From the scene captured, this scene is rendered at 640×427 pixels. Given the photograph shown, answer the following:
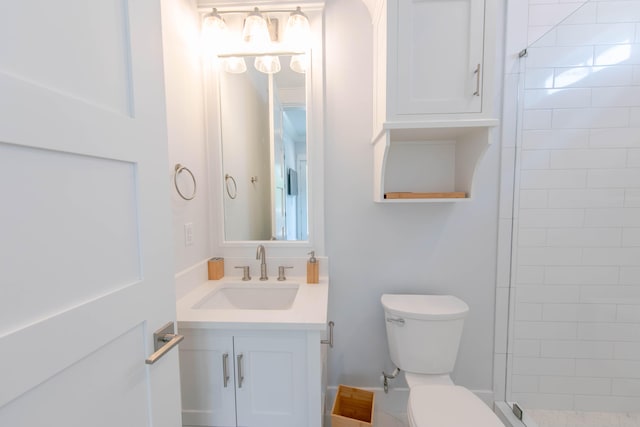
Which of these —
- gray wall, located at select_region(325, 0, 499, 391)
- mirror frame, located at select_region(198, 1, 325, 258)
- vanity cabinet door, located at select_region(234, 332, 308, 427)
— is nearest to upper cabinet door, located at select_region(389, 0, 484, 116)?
gray wall, located at select_region(325, 0, 499, 391)

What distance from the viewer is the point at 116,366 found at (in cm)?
61

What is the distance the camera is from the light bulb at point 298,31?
1449 mm

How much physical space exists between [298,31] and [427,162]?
39.9 inches

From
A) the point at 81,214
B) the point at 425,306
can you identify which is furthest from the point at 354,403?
the point at 81,214

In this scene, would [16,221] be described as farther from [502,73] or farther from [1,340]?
[502,73]

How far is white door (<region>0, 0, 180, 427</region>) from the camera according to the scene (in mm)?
423

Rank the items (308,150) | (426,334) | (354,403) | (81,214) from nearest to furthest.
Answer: (81,214) → (426,334) → (354,403) → (308,150)

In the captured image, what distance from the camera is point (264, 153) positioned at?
160cm

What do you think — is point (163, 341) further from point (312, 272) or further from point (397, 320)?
point (397, 320)

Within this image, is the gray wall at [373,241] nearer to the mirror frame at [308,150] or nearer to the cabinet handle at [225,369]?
the mirror frame at [308,150]

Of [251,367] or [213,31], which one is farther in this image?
[213,31]

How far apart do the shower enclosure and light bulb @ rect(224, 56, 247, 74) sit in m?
1.48

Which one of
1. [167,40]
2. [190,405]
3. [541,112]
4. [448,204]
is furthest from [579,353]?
[167,40]

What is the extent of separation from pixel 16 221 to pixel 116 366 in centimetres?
38
